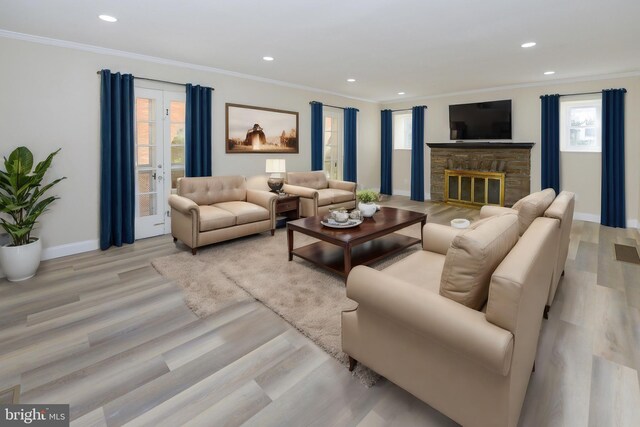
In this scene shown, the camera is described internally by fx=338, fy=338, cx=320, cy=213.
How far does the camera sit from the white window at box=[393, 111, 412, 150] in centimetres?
868

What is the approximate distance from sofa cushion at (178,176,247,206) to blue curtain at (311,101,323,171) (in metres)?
2.08

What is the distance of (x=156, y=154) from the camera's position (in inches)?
191

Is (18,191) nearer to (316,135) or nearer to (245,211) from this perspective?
(245,211)

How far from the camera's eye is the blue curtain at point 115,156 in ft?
13.8

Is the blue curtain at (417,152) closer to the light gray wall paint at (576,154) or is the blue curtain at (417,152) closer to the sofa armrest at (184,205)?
the light gray wall paint at (576,154)

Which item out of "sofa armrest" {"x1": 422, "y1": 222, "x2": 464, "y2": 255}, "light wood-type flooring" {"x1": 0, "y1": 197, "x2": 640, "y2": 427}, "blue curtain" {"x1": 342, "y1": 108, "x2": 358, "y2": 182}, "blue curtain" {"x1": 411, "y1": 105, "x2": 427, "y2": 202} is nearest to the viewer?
"light wood-type flooring" {"x1": 0, "y1": 197, "x2": 640, "y2": 427}

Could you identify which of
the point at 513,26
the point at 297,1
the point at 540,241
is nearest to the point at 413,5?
the point at 297,1

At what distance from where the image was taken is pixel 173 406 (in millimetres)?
1732

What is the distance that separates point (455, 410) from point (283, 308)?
1538 mm

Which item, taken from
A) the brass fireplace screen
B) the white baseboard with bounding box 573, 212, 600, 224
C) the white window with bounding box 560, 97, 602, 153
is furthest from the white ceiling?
the white baseboard with bounding box 573, 212, 600, 224

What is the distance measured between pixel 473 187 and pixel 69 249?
7.17m

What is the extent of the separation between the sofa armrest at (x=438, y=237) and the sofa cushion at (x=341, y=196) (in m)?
3.21

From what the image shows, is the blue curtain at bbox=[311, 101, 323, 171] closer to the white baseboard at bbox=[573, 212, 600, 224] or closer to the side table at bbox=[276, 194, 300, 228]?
the side table at bbox=[276, 194, 300, 228]

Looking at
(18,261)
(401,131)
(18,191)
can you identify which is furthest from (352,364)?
(401,131)
